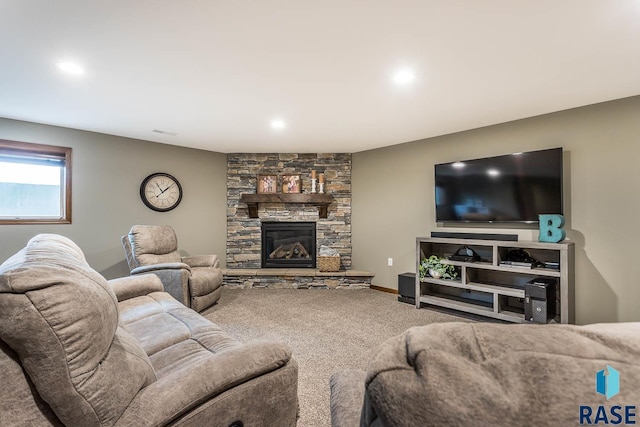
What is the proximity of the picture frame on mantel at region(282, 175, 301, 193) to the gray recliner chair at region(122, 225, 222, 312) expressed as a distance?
1.70m

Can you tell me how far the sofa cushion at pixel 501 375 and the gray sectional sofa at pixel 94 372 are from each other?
2.35 ft

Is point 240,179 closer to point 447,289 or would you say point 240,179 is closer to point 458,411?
point 447,289

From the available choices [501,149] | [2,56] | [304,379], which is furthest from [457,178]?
[2,56]

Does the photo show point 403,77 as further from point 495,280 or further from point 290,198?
point 290,198

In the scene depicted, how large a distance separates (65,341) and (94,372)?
0.13 metres

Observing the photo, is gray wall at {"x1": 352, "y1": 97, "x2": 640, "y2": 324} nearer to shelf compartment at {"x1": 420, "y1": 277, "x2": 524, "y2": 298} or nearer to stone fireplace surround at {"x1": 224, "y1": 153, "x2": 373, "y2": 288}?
shelf compartment at {"x1": 420, "y1": 277, "x2": 524, "y2": 298}

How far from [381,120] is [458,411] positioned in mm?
3374

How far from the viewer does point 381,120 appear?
3467mm

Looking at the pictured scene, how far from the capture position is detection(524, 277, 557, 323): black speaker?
2.89 meters

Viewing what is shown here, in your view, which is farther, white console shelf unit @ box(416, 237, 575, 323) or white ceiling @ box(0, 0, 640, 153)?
white console shelf unit @ box(416, 237, 575, 323)

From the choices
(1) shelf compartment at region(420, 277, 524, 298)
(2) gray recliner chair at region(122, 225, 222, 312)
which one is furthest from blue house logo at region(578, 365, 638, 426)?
(2) gray recliner chair at region(122, 225, 222, 312)

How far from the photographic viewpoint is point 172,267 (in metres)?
3.31

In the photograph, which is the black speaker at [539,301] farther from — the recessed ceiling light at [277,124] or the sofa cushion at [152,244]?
the sofa cushion at [152,244]

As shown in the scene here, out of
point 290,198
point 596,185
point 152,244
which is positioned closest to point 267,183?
point 290,198
